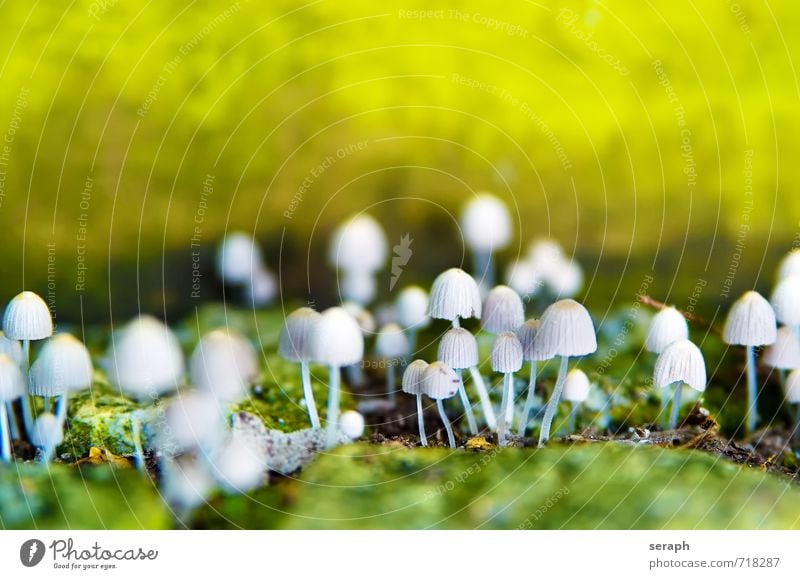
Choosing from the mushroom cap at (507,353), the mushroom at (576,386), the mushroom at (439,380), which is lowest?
the mushroom at (576,386)

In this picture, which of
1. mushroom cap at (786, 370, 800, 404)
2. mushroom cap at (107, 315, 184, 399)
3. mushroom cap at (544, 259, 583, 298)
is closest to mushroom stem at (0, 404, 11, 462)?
mushroom cap at (107, 315, 184, 399)

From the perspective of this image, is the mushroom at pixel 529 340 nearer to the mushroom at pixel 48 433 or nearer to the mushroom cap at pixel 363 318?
the mushroom cap at pixel 363 318

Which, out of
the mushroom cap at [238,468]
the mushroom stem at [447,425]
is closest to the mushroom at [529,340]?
the mushroom stem at [447,425]

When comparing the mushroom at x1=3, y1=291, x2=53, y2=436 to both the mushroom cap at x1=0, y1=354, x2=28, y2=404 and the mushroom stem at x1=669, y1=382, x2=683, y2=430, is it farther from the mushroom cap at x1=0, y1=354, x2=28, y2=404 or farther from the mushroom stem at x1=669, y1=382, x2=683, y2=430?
the mushroom stem at x1=669, y1=382, x2=683, y2=430

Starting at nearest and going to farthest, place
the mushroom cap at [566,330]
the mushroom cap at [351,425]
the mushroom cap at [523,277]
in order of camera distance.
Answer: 1. the mushroom cap at [566,330]
2. the mushroom cap at [351,425]
3. the mushroom cap at [523,277]

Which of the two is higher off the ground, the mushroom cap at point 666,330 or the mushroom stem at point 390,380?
the mushroom cap at point 666,330

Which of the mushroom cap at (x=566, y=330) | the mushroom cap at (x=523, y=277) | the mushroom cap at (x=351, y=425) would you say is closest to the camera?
the mushroom cap at (x=566, y=330)
